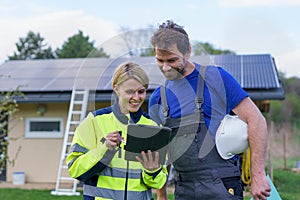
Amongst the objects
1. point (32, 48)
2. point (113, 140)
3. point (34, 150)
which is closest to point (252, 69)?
point (34, 150)

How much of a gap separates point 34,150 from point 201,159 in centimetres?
904

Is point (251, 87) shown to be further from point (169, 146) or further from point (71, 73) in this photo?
point (169, 146)

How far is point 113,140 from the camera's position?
2.30 metres

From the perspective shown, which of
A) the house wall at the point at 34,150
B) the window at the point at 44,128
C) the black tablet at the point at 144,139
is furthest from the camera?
the window at the point at 44,128

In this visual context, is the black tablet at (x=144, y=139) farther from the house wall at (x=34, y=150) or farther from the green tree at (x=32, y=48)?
the green tree at (x=32, y=48)

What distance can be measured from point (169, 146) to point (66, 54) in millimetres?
26688

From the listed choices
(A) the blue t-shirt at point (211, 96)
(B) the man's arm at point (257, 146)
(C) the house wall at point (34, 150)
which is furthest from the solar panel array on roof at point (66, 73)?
(B) the man's arm at point (257, 146)

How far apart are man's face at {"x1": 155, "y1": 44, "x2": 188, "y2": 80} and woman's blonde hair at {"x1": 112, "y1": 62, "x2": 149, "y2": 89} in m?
0.14

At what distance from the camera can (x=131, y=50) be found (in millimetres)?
2521

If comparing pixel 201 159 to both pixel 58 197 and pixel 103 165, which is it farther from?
pixel 58 197

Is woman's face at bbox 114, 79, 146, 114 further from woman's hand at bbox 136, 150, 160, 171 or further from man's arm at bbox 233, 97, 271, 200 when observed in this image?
Answer: man's arm at bbox 233, 97, 271, 200

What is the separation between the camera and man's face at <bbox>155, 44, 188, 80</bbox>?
2.45 metres

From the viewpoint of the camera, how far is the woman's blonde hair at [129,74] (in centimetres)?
233

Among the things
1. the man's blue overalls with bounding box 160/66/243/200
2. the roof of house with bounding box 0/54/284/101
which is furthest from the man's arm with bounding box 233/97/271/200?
the roof of house with bounding box 0/54/284/101
